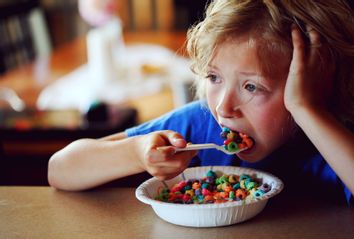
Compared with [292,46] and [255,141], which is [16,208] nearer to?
[255,141]

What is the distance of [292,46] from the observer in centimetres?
118

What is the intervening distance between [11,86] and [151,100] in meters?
0.73

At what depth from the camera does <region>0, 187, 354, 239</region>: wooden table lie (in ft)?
3.19

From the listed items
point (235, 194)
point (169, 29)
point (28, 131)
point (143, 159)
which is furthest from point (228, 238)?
point (169, 29)

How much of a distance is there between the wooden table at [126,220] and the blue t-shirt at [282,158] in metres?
0.12

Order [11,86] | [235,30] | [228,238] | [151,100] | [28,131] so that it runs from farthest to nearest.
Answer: [11,86] < [151,100] < [28,131] < [235,30] < [228,238]

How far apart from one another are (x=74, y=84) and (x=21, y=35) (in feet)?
3.21

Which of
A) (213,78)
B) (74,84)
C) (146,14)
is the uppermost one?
(213,78)

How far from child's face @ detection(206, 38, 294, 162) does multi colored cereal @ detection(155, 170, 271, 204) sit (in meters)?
0.09

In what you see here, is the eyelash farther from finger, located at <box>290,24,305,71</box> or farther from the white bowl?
the white bowl

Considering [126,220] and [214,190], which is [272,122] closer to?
[214,190]

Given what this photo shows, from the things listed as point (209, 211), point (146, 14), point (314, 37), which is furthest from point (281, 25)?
point (146, 14)

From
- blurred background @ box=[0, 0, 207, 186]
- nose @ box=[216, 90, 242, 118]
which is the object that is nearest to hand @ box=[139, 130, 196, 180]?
nose @ box=[216, 90, 242, 118]

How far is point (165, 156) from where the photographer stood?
1070 mm
